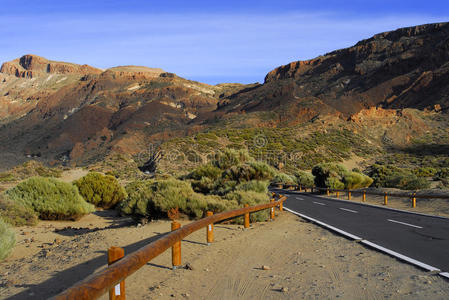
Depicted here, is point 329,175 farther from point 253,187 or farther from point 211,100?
point 211,100

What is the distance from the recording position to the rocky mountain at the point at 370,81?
8609 centimetres

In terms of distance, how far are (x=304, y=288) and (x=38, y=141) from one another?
11921cm

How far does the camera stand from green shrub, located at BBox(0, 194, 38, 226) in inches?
554

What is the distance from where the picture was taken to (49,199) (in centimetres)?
1623

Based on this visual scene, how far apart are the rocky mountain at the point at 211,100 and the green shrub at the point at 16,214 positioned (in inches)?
2653

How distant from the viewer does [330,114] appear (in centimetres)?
7919

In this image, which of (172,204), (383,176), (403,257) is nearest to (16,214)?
(172,204)

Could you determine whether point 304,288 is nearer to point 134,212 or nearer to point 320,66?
point 134,212

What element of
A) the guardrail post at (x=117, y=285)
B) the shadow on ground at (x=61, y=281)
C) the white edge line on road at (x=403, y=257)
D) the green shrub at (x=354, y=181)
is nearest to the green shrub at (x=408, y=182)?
the green shrub at (x=354, y=181)

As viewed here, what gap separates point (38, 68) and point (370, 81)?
495 feet

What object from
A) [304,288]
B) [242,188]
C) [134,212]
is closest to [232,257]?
[304,288]

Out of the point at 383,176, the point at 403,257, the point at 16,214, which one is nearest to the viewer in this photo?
the point at 403,257

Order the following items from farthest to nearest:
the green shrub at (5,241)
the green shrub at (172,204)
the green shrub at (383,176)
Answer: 1. the green shrub at (383,176)
2. the green shrub at (172,204)
3. the green shrub at (5,241)

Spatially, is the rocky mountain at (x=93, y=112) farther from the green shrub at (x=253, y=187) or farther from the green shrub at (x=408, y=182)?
the green shrub at (x=253, y=187)
